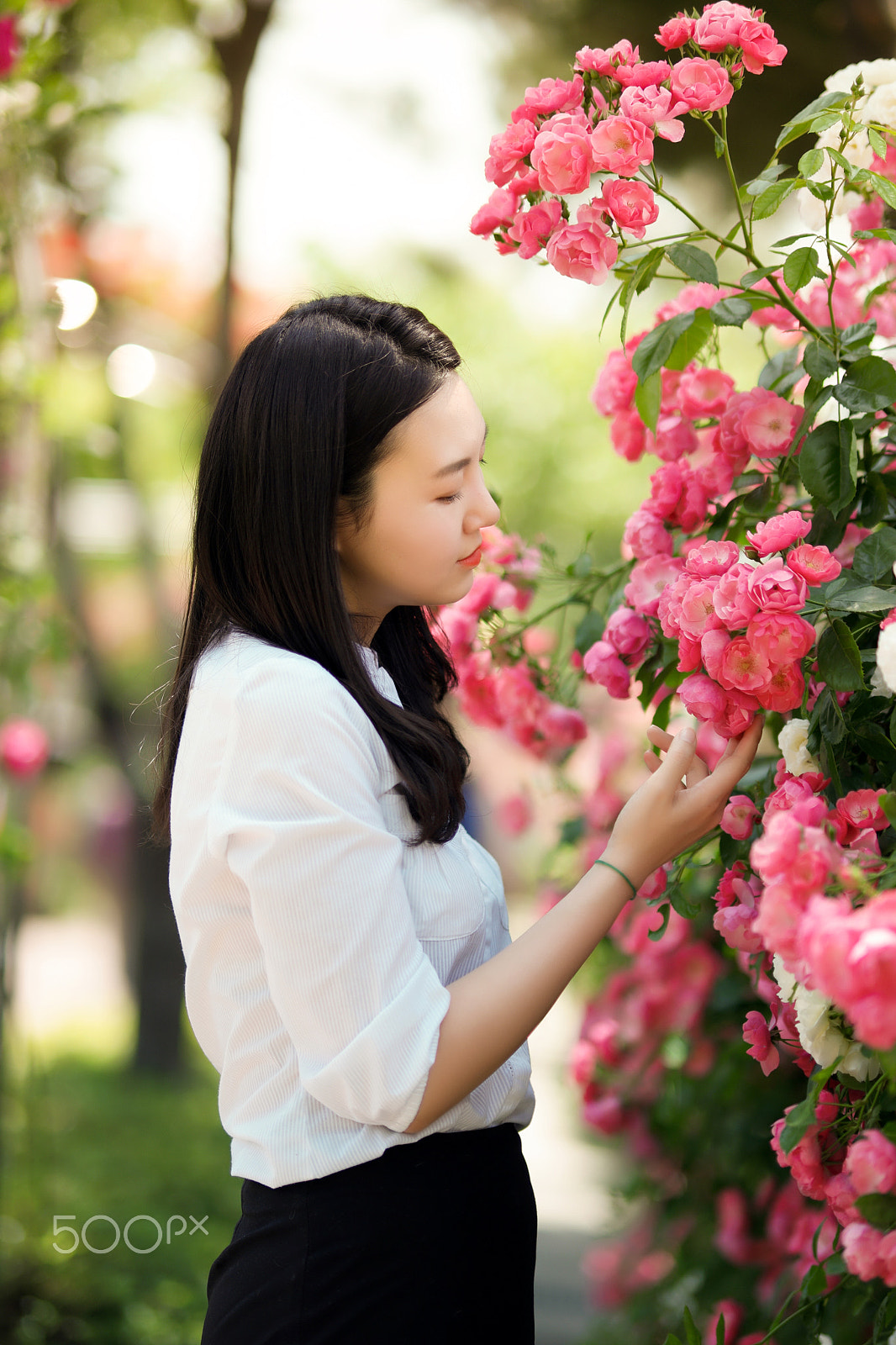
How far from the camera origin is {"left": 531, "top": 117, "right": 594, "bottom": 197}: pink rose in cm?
99

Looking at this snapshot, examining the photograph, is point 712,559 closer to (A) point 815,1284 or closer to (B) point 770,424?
(B) point 770,424

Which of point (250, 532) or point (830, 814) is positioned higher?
point (250, 532)

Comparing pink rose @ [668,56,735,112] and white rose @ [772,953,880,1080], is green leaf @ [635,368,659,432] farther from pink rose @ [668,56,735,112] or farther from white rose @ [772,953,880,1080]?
white rose @ [772,953,880,1080]

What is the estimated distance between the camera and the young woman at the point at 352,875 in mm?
912

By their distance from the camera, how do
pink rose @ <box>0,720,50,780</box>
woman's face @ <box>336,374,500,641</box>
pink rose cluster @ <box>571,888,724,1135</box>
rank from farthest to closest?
pink rose @ <box>0,720,50,780</box> → pink rose cluster @ <box>571,888,724,1135</box> → woman's face @ <box>336,374,500,641</box>

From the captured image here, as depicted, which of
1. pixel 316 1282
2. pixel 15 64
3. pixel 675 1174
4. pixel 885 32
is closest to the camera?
pixel 316 1282

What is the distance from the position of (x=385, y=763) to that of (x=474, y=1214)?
40 centimetres

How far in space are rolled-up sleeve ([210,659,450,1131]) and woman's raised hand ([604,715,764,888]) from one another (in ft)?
0.62

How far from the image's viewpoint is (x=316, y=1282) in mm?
998

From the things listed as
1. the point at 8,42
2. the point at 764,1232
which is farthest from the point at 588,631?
the point at 8,42

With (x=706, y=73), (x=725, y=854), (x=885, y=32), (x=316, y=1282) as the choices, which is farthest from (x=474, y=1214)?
(x=885, y=32)

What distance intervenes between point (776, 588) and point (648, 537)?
12.1 inches

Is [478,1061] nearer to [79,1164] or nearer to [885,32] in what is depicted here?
[885,32]

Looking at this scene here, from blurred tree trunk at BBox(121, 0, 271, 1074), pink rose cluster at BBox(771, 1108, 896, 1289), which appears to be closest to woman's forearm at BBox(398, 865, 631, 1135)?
pink rose cluster at BBox(771, 1108, 896, 1289)
